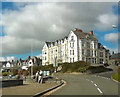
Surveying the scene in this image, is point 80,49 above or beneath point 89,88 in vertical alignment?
above

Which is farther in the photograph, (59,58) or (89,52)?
(59,58)

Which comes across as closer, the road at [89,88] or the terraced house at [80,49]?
the road at [89,88]

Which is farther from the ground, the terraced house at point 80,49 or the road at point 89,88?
the terraced house at point 80,49

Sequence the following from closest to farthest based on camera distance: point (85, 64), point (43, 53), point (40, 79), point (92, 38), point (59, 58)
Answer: point (40, 79) < point (85, 64) < point (92, 38) < point (59, 58) < point (43, 53)

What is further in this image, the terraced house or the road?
the terraced house

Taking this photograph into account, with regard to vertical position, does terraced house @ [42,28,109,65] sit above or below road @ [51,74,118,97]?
above

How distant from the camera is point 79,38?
67.2 m

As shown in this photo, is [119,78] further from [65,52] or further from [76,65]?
[65,52]

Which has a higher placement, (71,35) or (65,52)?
(71,35)

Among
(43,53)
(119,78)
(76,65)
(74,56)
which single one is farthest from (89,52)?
(119,78)

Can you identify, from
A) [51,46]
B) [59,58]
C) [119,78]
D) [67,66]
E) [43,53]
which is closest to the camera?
[119,78]

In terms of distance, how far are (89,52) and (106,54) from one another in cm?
1395

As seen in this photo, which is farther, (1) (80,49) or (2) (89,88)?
(1) (80,49)

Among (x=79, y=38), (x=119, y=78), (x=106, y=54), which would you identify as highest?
(x=79, y=38)
